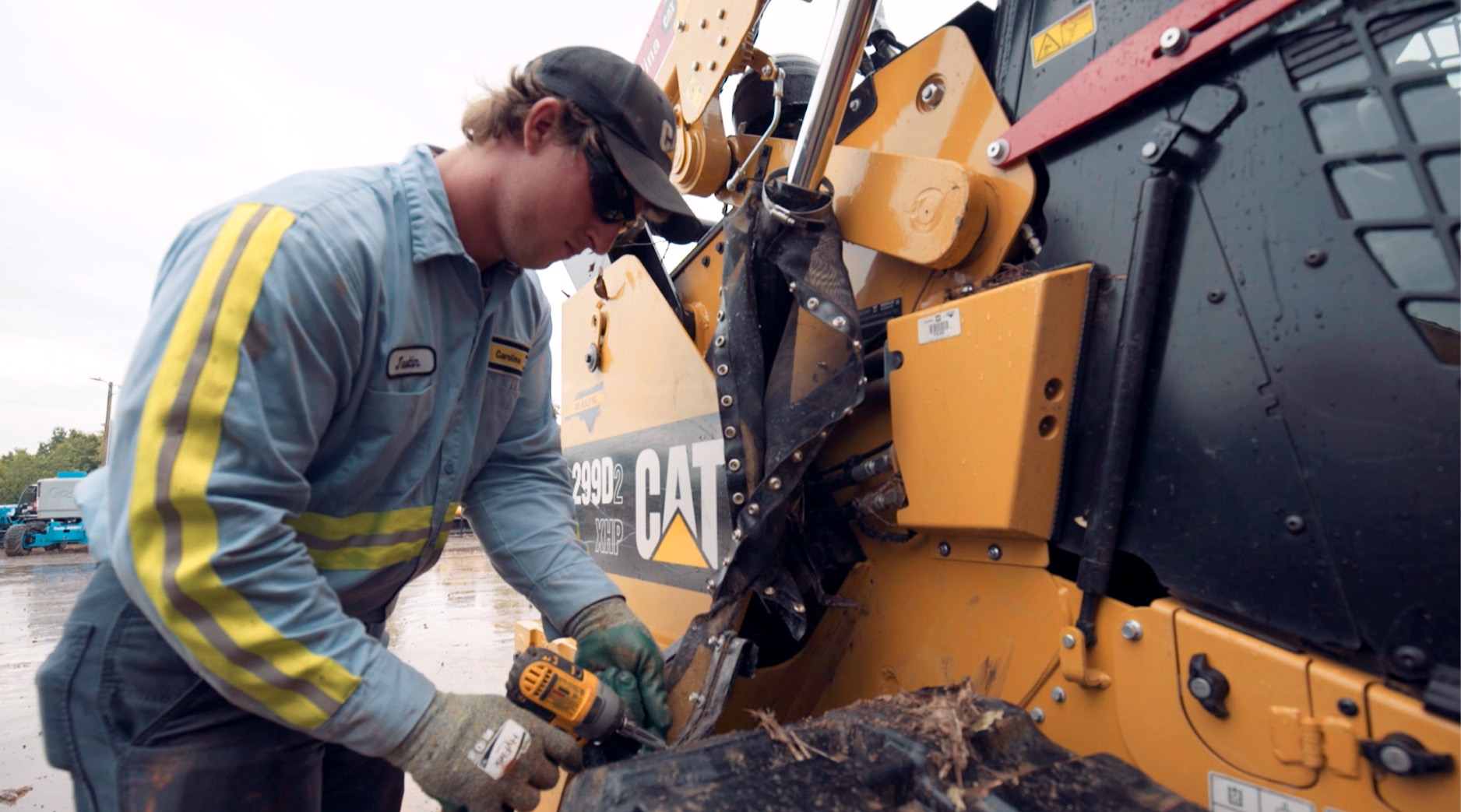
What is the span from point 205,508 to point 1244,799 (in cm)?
152

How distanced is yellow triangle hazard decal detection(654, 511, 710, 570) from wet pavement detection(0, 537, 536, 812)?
1.71 meters

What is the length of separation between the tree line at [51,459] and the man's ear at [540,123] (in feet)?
179

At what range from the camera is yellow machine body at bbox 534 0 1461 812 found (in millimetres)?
1049

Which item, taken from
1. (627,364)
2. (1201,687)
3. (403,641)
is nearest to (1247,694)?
(1201,687)

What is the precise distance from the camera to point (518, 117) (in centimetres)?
151

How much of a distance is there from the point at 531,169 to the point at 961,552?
3.73ft

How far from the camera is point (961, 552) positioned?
5.04 ft

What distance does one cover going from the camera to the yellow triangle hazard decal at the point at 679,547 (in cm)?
210

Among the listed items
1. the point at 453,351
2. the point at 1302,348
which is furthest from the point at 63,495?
the point at 1302,348

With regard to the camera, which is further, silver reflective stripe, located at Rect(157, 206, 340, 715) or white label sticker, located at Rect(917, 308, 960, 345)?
white label sticker, located at Rect(917, 308, 960, 345)

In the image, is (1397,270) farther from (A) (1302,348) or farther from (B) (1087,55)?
(B) (1087,55)

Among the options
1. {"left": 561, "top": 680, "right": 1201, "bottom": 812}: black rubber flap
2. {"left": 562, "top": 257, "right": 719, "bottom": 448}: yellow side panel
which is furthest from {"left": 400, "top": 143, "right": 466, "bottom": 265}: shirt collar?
{"left": 561, "top": 680, "right": 1201, "bottom": 812}: black rubber flap

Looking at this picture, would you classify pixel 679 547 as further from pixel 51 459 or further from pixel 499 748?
pixel 51 459

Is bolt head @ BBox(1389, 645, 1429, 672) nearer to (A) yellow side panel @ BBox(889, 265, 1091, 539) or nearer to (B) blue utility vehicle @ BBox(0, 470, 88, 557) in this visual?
(A) yellow side panel @ BBox(889, 265, 1091, 539)
